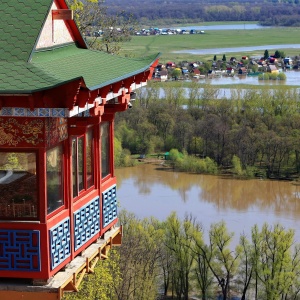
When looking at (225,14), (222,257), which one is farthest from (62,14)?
(225,14)

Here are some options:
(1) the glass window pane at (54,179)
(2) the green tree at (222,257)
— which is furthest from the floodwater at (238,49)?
(1) the glass window pane at (54,179)

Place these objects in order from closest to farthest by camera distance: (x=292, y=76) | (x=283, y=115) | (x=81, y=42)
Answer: (x=81, y=42) → (x=283, y=115) → (x=292, y=76)

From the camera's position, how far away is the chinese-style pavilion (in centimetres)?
445

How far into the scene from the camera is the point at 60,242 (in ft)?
15.6

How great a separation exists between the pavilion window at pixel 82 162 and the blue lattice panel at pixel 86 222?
0.34ft

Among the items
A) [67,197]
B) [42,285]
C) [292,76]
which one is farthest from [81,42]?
[292,76]

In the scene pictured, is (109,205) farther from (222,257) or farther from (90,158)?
(222,257)

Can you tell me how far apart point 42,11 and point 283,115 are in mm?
35799

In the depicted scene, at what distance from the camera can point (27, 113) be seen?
14.6 ft

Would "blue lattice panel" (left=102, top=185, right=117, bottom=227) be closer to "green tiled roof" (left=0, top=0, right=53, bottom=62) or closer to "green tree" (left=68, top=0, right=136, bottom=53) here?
"green tiled roof" (left=0, top=0, right=53, bottom=62)

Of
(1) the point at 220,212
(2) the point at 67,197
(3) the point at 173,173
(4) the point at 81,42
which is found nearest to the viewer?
(2) the point at 67,197

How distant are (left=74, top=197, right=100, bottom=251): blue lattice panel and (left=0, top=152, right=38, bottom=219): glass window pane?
42 centimetres

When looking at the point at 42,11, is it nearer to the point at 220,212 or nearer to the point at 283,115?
the point at 220,212

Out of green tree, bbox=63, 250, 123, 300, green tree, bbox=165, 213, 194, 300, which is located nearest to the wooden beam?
green tree, bbox=63, 250, 123, 300
